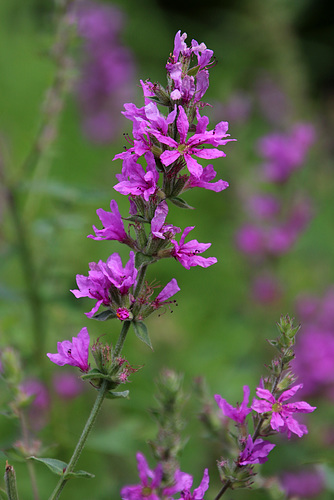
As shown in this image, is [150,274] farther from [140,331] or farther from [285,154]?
[140,331]

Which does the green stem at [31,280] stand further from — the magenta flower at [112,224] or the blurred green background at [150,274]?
the magenta flower at [112,224]

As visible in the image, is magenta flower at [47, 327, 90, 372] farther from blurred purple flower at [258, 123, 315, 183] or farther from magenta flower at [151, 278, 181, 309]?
blurred purple flower at [258, 123, 315, 183]

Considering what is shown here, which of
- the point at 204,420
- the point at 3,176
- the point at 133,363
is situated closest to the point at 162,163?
the point at 204,420

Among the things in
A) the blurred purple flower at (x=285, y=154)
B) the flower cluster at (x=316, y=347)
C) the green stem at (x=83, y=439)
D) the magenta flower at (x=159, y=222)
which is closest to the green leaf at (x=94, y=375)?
the green stem at (x=83, y=439)

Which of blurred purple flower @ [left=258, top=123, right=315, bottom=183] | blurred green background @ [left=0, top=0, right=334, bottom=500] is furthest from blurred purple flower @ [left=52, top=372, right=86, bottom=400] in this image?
blurred purple flower @ [left=258, top=123, right=315, bottom=183]

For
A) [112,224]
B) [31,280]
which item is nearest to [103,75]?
[31,280]
